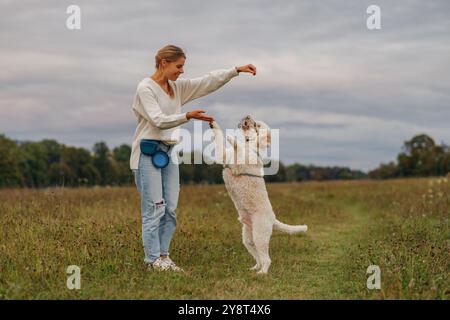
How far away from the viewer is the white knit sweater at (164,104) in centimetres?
628

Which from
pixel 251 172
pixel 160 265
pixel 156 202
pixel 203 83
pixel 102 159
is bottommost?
pixel 160 265

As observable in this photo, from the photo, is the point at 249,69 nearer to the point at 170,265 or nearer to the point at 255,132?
the point at 255,132

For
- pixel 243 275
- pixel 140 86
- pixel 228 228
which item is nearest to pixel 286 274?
pixel 243 275

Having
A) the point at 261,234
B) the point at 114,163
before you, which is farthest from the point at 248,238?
the point at 114,163

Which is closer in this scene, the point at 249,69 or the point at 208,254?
the point at 249,69

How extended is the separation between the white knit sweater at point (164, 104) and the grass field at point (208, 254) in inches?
58.2

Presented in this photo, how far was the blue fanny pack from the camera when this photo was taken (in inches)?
255

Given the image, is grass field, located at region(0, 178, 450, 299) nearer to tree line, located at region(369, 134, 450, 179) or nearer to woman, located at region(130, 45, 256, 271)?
woman, located at region(130, 45, 256, 271)

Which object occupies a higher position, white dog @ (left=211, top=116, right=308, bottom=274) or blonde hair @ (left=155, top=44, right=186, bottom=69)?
blonde hair @ (left=155, top=44, right=186, bottom=69)

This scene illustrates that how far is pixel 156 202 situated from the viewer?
6578 millimetres

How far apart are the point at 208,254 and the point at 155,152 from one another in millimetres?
2082

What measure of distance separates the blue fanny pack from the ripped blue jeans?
0.06 m

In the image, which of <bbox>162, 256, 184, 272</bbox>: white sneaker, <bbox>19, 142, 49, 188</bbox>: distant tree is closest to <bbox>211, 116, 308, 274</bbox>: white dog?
<bbox>162, 256, 184, 272</bbox>: white sneaker

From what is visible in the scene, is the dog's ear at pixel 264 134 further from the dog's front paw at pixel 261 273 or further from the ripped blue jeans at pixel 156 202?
the dog's front paw at pixel 261 273
